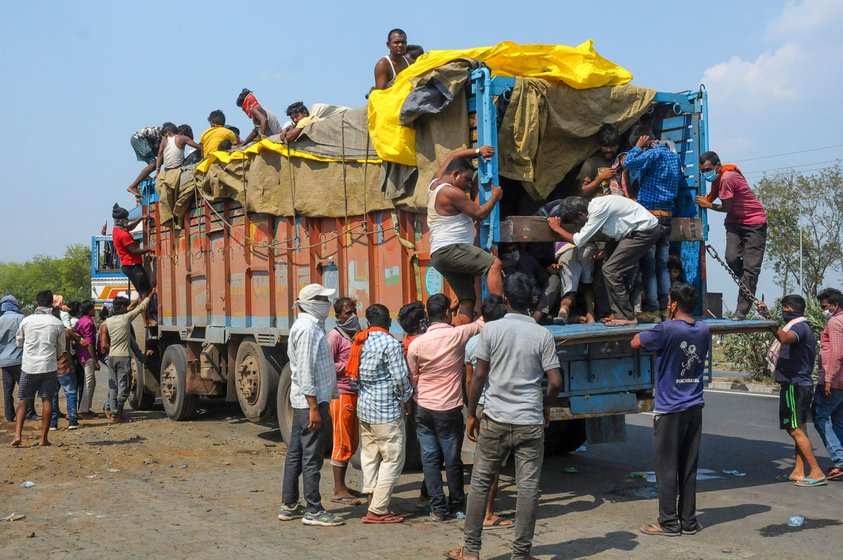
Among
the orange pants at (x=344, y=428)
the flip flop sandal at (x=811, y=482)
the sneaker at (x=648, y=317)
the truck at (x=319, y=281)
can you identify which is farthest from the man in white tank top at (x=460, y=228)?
the flip flop sandal at (x=811, y=482)

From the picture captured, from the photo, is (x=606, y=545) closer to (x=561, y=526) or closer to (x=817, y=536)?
(x=561, y=526)

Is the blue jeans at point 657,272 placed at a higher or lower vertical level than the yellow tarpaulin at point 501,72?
lower

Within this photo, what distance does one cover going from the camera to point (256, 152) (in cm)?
984

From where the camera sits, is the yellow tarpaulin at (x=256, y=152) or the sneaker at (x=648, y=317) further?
the yellow tarpaulin at (x=256, y=152)

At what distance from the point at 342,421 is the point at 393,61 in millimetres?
3853

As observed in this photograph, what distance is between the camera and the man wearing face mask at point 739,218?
801 cm

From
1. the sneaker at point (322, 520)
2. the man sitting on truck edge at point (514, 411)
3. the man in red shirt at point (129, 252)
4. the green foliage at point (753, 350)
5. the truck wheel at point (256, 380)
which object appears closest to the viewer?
the man sitting on truck edge at point (514, 411)

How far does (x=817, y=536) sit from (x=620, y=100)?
12.4 ft

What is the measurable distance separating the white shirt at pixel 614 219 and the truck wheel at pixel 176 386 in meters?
6.51

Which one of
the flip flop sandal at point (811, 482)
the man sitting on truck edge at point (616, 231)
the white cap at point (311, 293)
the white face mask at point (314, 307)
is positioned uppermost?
the man sitting on truck edge at point (616, 231)

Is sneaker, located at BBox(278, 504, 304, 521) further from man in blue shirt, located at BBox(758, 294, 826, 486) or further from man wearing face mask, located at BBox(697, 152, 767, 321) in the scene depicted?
man wearing face mask, located at BBox(697, 152, 767, 321)

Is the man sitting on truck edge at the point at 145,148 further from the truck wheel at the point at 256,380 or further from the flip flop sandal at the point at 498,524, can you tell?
the flip flop sandal at the point at 498,524

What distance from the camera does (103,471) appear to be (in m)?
8.48

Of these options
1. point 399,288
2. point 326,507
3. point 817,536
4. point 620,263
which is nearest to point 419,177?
point 399,288
